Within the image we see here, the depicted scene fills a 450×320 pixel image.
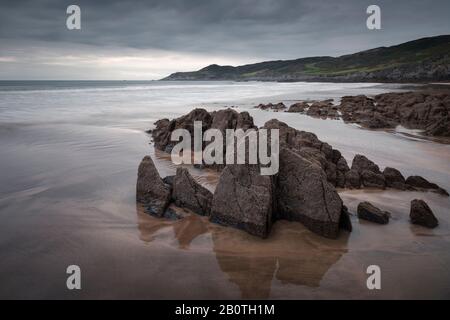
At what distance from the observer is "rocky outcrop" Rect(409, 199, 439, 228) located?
7789mm

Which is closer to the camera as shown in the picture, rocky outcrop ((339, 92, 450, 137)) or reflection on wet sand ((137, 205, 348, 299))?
reflection on wet sand ((137, 205, 348, 299))

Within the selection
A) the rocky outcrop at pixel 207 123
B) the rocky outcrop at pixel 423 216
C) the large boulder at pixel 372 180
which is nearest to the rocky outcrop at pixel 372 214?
the rocky outcrop at pixel 423 216

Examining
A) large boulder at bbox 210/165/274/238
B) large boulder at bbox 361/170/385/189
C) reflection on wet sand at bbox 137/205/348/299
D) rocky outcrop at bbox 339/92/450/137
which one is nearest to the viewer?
reflection on wet sand at bbox 137/205/348/299

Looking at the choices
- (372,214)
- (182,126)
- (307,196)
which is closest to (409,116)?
(182,126)

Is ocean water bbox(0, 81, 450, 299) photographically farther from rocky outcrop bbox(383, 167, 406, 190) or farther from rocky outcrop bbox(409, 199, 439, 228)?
rocky outcrop bbox(383, 167, 406, 190)

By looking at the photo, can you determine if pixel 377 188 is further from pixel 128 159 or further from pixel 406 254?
pixel 128 159

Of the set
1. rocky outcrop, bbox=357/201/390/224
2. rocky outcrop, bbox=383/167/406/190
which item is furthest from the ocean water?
rocky outcrop, bbox=383/167/406/190

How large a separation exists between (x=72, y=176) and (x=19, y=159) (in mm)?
3755

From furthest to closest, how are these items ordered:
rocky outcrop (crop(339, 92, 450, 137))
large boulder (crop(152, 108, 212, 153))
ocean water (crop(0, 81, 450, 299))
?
rocky outcrop (crop(339, 92, 450, 137)) < large boulder (crop(152, 108, 212, 153)) < ocean water (crop(0, 81, 450, 299))

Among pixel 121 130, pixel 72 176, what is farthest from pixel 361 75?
pixel 72 176

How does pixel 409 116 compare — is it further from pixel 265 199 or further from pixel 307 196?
pixel 265 199

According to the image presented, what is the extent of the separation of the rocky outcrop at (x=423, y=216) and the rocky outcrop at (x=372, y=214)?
0.59 meters

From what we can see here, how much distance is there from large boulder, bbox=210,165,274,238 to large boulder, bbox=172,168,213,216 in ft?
1.53

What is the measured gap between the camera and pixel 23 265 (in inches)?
245
